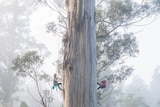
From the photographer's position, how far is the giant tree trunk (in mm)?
3354

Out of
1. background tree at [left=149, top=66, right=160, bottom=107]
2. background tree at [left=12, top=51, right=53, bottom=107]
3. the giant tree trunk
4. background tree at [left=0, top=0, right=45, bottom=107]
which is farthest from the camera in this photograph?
background tree at [left=149, top=66, right=160, bottom=107]

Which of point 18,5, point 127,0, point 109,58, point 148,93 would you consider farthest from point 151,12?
point 148,93

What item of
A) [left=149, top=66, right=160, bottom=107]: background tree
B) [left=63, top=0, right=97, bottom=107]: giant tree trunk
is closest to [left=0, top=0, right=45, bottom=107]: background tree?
[left=63, top=0, right=97, bottom=107]: giant tree trunk

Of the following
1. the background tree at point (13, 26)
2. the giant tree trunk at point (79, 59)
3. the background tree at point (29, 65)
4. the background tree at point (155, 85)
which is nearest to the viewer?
the giant tree trunk at point (79, 59)

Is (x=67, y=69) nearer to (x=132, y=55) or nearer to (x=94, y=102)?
(x=94, y=102)

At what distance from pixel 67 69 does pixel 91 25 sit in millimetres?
631

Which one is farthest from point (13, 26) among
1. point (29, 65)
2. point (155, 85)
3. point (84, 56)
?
point (155, 85)

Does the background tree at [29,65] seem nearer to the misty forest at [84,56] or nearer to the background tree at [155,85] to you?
the misty forest at [84,56]

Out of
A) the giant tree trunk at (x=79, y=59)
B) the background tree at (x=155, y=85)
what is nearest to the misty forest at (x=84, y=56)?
the giant tree trunk at (x=79, y=59)

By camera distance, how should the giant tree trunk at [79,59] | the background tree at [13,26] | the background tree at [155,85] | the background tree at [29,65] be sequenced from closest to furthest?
the giant tree trunk at [79,59]
the background tree at [29,65]
the background tree at [13,26]
the background tree at [155,85]

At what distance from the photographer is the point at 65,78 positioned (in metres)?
3.48

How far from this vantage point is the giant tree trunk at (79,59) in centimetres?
335

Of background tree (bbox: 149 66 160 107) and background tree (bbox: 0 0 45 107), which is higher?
background tree (bbox: 0 0 45 107)

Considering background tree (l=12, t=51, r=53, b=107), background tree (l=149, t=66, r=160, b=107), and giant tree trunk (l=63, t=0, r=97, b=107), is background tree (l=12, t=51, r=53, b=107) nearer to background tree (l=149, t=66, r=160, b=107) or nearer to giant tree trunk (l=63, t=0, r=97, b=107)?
giant tree trunk (l=63, t=0, r=97, b=107)
